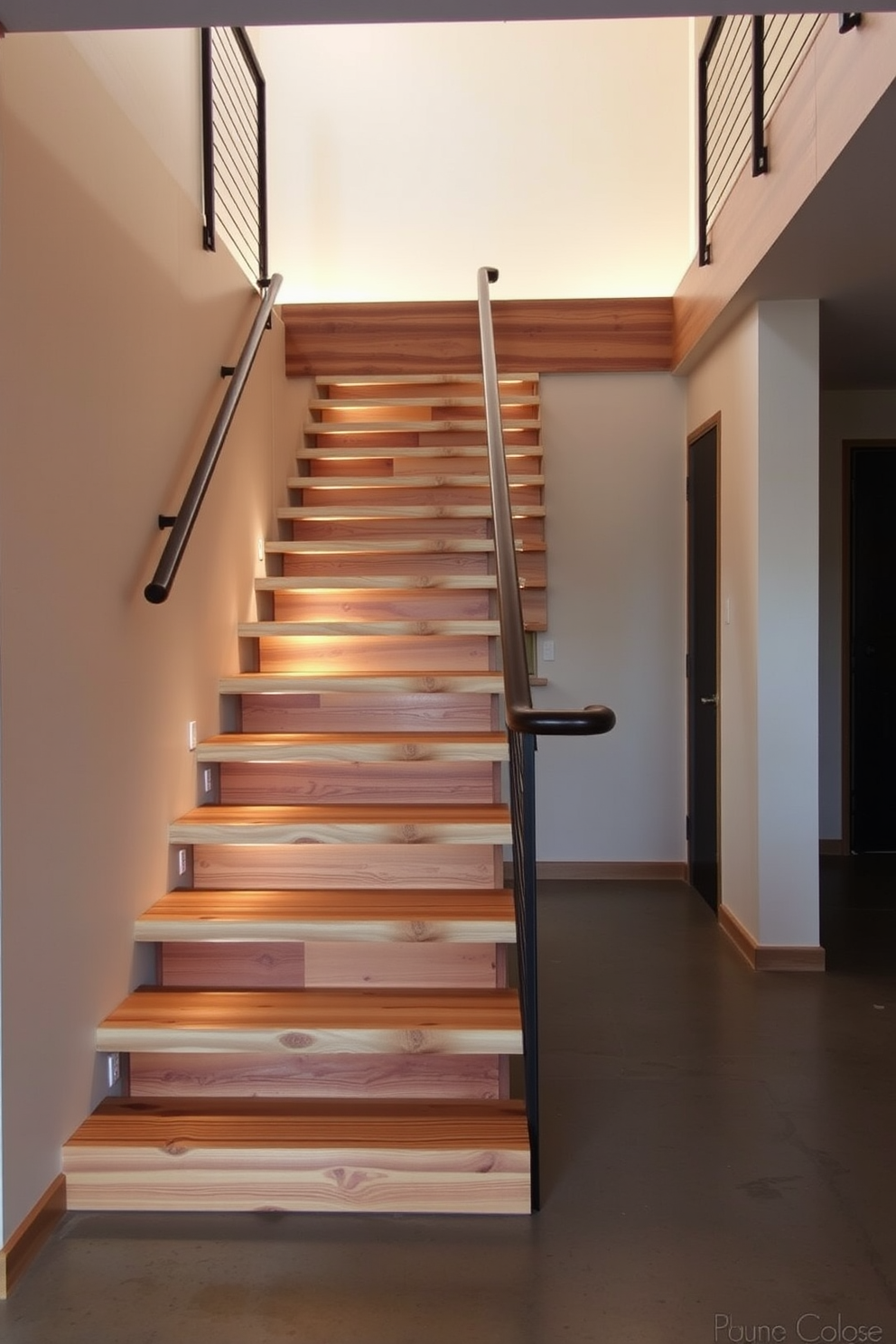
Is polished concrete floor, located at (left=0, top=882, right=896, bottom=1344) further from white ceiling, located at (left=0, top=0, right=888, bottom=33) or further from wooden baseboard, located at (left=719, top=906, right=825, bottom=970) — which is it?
white ceiling, located at (left=0, top=0, right=888, bottom=33)

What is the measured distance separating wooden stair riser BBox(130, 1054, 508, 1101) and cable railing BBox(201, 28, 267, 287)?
2541mm

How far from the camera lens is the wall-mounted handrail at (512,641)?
200 cm

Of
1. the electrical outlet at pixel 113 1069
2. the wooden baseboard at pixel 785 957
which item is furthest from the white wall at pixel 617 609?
the electrical outlet at pixel 113 1069

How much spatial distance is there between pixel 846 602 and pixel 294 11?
4.78m

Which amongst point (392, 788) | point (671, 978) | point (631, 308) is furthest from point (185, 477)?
point (631, 308)

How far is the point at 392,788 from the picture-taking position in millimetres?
3250

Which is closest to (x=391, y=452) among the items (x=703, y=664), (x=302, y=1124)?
(x=703, y=664)

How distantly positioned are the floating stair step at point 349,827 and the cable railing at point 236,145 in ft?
6.24

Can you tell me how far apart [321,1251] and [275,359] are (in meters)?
3.79

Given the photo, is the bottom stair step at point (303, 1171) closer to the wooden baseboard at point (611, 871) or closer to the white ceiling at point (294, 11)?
the white ceiling at point (294, 11)

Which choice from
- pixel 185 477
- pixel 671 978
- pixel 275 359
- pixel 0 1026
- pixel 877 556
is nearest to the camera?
pixel 0 1026

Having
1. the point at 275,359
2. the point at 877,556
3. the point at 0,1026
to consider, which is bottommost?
the point at 0,1026

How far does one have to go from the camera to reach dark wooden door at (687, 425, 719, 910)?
461cm

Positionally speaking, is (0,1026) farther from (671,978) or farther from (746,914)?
(746,914)
